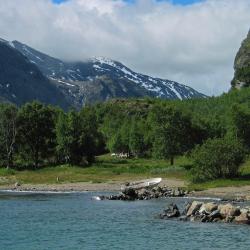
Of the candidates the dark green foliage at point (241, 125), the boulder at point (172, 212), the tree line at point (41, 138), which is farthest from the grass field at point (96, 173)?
the boulder at point (172, 212)

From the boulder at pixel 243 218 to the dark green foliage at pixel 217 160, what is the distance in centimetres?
3952

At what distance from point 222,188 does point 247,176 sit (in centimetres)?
1162

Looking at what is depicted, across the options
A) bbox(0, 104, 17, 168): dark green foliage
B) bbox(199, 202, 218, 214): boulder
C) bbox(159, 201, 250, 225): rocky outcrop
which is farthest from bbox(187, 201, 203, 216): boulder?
bbox(0, 104, 17, 168): dark green foliage

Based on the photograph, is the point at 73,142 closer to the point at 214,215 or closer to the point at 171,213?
the point at 171,213

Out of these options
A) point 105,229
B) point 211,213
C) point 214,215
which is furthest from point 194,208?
point 105,229

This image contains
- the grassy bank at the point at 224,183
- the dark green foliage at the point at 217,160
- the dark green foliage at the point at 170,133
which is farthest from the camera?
the dark green foliage at the point at 170,133

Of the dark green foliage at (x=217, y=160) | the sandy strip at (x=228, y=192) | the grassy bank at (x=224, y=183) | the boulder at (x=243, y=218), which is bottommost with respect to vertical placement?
the boulder at (x=243, y=218)

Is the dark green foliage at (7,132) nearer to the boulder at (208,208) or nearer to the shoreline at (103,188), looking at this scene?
the shoreline at (103,188)

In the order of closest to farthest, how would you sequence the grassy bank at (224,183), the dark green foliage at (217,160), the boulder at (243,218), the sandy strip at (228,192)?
the boulder at (243,218), the sandy strip at (228,192), the grassy bank at (224,183), the dark green foliage at (217,160)

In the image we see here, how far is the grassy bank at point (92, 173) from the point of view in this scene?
4946 inches

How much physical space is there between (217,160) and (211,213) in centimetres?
3912

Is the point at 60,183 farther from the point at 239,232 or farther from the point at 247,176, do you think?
the point at 239,232

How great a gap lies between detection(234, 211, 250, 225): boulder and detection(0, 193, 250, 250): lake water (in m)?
2.18

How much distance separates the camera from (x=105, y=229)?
2343 inches
